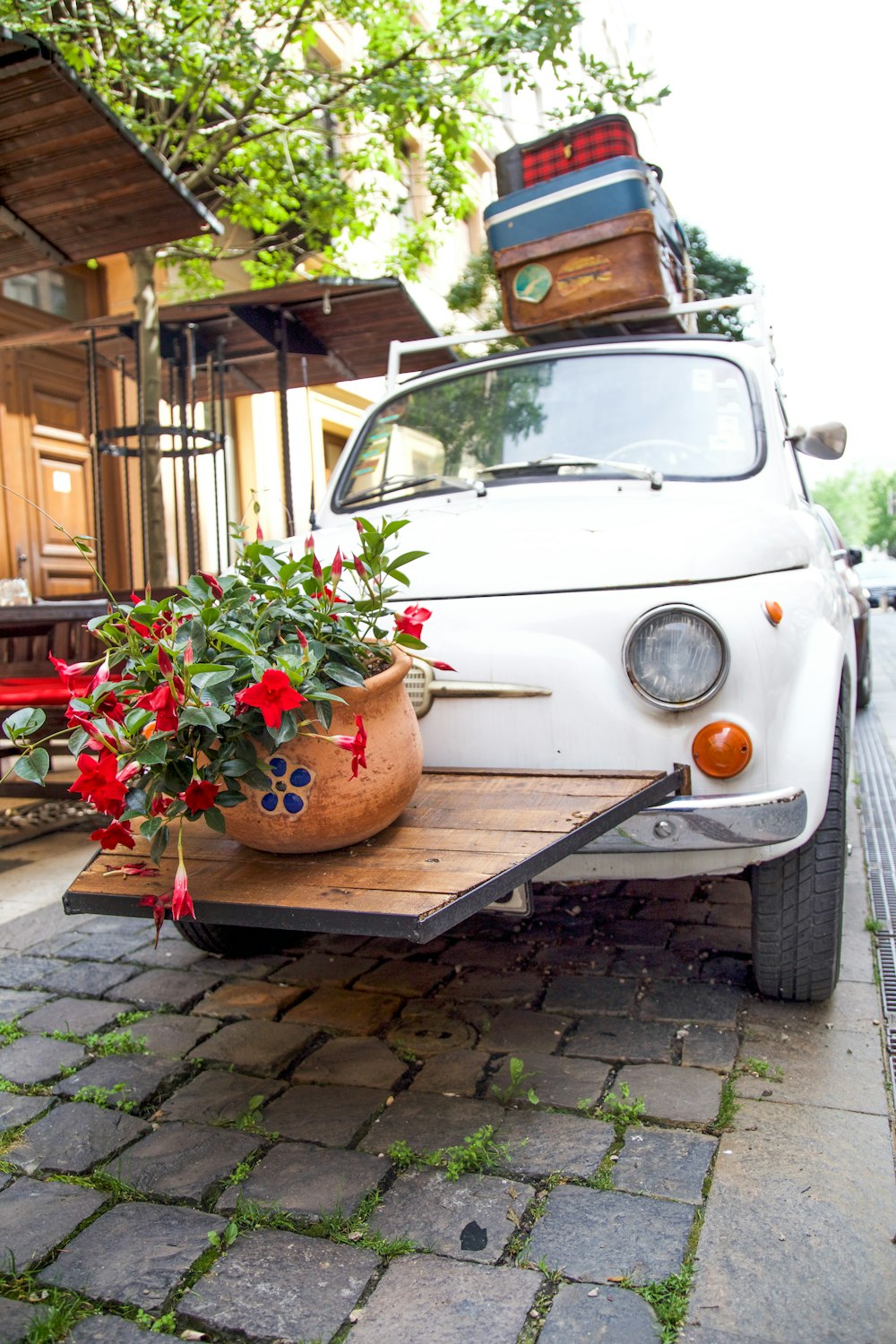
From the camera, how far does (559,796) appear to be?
7.48ft

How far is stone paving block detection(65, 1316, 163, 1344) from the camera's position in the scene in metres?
1.59

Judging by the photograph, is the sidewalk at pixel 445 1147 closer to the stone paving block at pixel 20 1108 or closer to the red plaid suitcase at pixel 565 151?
the stone paving block at pixel 20 1108

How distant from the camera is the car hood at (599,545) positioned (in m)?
2.47

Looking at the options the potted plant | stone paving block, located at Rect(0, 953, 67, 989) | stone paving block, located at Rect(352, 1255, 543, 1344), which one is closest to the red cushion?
stone paving block, located at Rect(0, 953, 67, 989)

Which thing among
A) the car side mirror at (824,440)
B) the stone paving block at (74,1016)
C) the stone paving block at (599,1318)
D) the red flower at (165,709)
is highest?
the car side mirror at (824,440)

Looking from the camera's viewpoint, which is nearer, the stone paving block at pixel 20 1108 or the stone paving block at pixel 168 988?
the stone paving block at pixel 20 1108

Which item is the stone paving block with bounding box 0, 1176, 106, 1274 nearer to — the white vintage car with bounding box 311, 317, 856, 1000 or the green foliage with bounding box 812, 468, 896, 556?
the white vintage car with bounding box 311, 317, 856, 1000

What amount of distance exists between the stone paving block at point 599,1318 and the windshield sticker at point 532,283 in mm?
3872

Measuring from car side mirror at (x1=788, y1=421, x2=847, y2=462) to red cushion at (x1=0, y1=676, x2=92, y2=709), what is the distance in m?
2.98

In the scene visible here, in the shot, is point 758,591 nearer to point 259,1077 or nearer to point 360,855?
point 360,855

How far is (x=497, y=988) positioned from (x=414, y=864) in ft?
3.60

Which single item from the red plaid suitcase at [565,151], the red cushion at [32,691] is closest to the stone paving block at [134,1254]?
the red cushion at [32,691]

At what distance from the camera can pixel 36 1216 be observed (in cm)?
192

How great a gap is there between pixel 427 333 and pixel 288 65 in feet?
6.32
